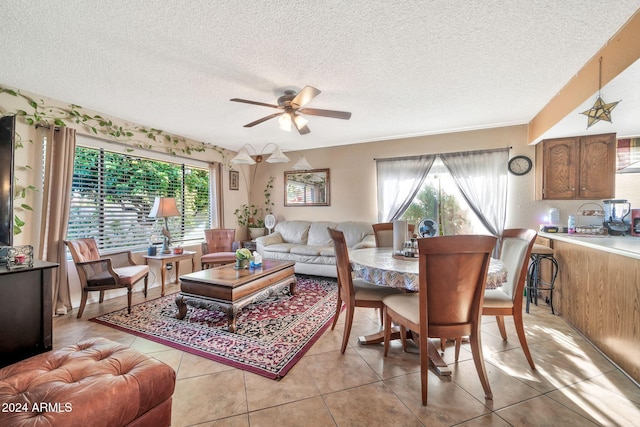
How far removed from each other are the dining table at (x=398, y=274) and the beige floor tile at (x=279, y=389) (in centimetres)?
68

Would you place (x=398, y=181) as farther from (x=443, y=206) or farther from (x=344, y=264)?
(x=344, y=264)

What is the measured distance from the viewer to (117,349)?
1.38 meters

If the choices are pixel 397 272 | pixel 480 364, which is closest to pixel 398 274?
pixel 397 272

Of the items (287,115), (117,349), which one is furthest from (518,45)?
(117,349)

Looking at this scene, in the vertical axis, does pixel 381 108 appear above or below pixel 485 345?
above

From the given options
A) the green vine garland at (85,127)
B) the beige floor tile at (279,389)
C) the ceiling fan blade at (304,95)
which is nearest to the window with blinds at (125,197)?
→ the green vine garland at (85,127)

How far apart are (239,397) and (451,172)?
4101 mm

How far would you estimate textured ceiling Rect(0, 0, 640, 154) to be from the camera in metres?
1.63

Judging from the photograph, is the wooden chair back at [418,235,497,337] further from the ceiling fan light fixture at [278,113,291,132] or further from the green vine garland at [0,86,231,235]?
the green vine garland at [0,86,231,235]

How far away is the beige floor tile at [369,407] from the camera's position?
4.57 feet

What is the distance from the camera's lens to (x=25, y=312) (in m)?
1.79

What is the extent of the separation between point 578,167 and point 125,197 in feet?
20.0

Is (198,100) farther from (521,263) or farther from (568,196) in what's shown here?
(568,196)

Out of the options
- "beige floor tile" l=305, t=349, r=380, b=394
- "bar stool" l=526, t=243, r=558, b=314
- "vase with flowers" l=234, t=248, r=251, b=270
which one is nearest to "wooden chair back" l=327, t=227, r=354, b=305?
"beige floor tile" l=305, t=349, r=380, b=394
